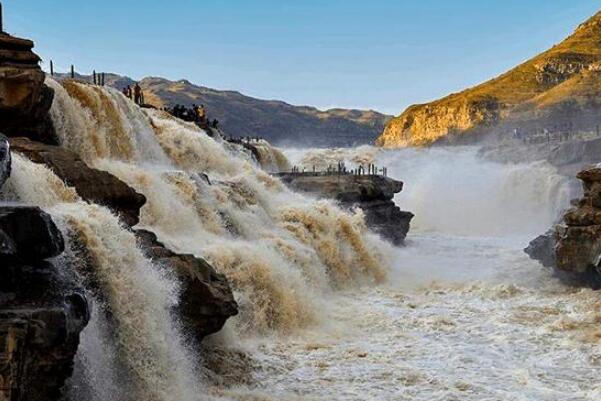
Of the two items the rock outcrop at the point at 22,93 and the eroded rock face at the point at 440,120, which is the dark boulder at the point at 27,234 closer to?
the rock outcrop at the point at 22,93

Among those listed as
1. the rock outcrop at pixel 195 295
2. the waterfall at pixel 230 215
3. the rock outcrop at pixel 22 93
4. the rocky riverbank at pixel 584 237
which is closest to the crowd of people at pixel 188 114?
the waterfall at pixel 230 215

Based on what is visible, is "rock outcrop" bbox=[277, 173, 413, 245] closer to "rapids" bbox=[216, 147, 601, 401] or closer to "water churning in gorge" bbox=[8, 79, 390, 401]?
"rapids" bbox=[216, 147, 601, 401]

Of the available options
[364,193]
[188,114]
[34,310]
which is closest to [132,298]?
[34,310]

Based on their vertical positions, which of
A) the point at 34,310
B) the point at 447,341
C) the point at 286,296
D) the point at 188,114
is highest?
the point at 188,114

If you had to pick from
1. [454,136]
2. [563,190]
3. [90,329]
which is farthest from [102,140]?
[454,136]

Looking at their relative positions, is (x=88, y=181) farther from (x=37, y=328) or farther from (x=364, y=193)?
(x=364, y=193)

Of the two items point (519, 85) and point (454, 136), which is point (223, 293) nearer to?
point (454, 136)

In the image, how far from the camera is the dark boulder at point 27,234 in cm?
836

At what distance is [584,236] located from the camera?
66.0 feet

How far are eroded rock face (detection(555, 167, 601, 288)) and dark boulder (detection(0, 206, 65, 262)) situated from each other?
55.8 ft

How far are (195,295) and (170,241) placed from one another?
3694mm

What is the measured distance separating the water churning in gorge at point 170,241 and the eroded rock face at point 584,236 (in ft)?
23.1

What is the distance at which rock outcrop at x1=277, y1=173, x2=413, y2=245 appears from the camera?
32094mm

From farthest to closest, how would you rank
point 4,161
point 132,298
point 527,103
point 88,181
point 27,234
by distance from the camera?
point 527,103, point 88,181, point 132,298, point 4,161, point 27,234
